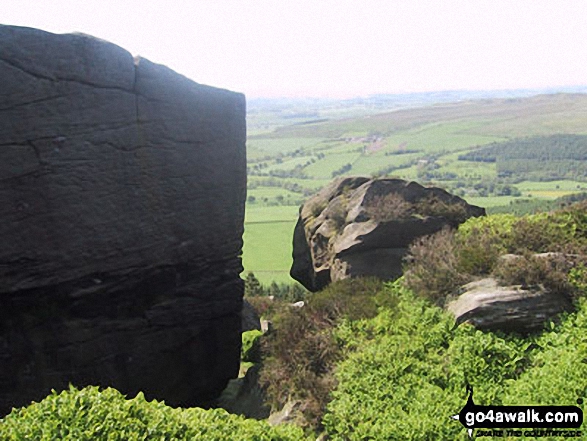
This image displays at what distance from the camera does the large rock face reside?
15445mm

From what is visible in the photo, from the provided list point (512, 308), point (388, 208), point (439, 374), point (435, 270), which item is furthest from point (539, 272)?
point (388, 208)

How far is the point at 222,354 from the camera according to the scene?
→ 67.6 feet

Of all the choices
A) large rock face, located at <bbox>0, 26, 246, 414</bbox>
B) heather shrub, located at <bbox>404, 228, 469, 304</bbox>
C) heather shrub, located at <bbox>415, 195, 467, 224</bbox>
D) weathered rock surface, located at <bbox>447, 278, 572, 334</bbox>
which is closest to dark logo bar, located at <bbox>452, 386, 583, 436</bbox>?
weathered rock surface, located at <bbox>447, 278, 572, 334</bbox>

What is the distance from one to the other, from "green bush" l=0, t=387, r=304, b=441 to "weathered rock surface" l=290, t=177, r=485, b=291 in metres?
10.5

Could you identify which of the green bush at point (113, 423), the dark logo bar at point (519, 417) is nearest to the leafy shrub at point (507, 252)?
the dark logo bar at point (519, 417)

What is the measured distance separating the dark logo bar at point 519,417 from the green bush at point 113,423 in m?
3.93

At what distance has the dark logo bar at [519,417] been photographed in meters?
10.6

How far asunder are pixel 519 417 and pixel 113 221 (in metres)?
13.2

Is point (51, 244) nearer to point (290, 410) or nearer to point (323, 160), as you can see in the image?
point (290, 410)

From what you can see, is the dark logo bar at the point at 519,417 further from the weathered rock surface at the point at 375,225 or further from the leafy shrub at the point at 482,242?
the weathered rock surface at the point at 375,225

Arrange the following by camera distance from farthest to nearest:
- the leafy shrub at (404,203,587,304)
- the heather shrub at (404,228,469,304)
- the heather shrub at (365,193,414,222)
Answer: the heather shrub at (365,193,414,222) → the heather shrub at (404,228,469,304) → the leafy shrub at (404,203,587,304)

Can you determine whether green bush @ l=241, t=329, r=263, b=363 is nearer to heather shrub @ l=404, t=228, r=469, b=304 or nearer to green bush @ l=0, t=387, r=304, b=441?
heather shrub @ l=404, t=228, r=469, b=304

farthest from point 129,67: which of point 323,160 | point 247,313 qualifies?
point 323,160

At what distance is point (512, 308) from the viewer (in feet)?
45.4
